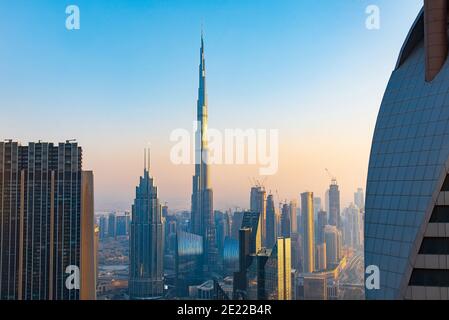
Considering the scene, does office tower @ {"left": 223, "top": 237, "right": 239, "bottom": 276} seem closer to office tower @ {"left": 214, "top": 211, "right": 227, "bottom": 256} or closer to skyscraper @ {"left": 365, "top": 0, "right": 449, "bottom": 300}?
office tower @ {"left": 214, "top": 211, "right": 227, "bottom": 256}

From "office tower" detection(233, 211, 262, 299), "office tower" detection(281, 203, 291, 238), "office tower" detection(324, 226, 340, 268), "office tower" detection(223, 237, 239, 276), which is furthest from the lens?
"office tower" detection(223, 237, 239, 276)

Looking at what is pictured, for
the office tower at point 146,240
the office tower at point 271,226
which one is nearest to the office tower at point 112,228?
the office tower at point 146,240

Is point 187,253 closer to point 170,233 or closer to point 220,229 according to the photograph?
point 170,233

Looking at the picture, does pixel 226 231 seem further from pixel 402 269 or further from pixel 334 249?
pixel 402 269

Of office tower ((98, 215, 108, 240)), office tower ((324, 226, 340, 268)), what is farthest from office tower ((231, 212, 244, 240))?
office tower ((98, 215, 108, 240))

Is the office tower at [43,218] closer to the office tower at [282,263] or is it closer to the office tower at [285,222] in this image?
the office tower at [285,222]

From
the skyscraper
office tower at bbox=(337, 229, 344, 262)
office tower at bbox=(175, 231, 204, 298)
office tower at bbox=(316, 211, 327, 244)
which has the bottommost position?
office tower at bbox=(175, 231, 204, 298)
